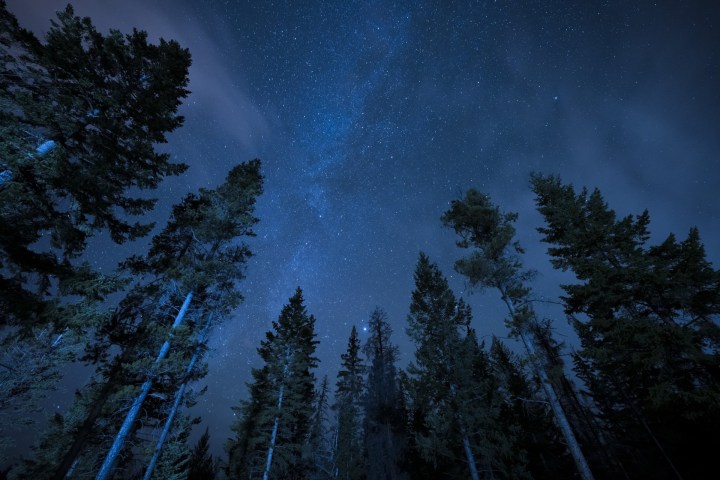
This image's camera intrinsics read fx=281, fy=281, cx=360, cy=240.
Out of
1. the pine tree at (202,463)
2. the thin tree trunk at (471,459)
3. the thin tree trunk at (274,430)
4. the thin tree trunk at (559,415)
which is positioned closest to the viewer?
the thin tree trunk at (559,415)

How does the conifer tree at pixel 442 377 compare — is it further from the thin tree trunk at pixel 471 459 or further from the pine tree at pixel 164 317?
the pine tree at pixel 164 317

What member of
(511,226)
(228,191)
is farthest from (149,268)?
(511,226)

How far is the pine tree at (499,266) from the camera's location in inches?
396

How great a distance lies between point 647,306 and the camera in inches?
477

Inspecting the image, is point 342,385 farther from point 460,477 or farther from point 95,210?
point 95,210

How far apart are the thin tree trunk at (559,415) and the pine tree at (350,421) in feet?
55.2

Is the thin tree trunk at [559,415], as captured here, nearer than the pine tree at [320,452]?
Yes

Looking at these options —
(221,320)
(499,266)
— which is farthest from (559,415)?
(221,320)

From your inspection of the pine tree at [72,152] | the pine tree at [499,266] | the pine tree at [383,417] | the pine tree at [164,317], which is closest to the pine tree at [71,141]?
the pine tree at [72,152]

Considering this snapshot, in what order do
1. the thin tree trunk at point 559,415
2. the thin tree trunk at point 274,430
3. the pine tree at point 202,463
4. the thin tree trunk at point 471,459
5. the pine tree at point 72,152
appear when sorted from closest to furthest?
the pine tree at point 72,152 → the thin tree trunk at point 559,415 → the thin tree trunk at point 471,459 → the thin tree trunk at point 274,430 → the pine tree at point 202,463

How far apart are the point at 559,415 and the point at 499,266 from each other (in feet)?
19.2

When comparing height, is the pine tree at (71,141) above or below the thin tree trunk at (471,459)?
above

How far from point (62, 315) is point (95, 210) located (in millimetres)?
3819

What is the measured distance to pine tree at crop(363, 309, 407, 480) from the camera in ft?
66.2
